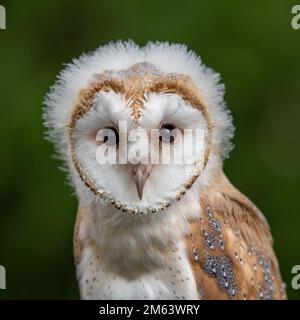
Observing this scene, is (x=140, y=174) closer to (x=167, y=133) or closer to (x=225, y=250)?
(x=167, y=133)

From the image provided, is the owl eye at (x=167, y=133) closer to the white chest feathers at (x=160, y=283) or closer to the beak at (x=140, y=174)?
the beak at (x=140, y=174)

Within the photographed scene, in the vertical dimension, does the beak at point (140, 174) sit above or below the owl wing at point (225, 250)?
above

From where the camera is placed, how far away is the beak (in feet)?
5.02

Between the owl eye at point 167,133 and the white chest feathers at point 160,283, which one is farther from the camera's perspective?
the white chest feathers at point 160,283

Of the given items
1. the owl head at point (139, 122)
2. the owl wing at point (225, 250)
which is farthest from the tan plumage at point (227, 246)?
the owl head at point (139, 122)

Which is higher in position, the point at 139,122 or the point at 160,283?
the point at 139,122

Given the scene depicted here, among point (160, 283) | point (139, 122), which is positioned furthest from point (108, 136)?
point (160, 283)

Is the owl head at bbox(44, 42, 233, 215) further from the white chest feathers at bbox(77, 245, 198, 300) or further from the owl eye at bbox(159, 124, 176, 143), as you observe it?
the white chest feathers at bbox(77, 245, 198, 300)

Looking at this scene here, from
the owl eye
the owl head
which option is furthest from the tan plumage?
the owl eye

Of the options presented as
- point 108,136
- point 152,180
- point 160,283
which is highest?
point 108,136

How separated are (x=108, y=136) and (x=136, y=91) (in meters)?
0.12

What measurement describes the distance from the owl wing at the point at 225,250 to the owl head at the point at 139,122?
0.47 feet

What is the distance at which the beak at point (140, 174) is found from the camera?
60.2 inches

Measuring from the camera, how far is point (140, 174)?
1529 mm
